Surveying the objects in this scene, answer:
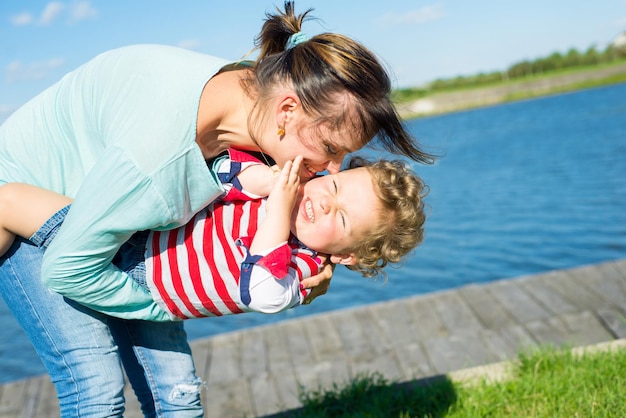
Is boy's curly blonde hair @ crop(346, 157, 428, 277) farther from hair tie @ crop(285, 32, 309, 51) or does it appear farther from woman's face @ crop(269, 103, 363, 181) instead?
hair tie @ crop(285, 32, 309, 51)

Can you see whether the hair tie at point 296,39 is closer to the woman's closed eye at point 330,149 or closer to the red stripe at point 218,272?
the woman's closed eye at point 330,149

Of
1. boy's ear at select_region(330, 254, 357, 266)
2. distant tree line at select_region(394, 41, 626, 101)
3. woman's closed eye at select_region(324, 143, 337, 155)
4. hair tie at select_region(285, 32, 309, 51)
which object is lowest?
distant tree line at select_region(394, 41, 626, 101)

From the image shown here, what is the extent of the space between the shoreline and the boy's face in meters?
45.7

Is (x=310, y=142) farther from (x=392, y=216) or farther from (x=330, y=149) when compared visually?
(x=392, y=216)

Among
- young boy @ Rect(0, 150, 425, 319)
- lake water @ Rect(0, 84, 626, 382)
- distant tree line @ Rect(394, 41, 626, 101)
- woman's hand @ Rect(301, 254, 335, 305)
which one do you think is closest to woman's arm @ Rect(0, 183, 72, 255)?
young boy @ Rect(0, 150, 425, 319)

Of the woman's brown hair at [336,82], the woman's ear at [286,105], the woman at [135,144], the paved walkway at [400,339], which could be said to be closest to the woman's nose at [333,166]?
the woman at [135,144]

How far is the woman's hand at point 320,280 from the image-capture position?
7.72ft

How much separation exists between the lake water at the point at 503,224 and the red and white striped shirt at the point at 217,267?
97 cm

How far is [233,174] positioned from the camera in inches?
90.8

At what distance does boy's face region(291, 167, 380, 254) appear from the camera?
240 centimetres

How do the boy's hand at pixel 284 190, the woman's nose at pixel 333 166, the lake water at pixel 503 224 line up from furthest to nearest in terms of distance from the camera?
the lake water at pixel 503 224 → the woman's nose at pixel 333 166 → the boy's hand at pixel 284 190

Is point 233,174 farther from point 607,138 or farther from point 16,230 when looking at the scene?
point 607,138

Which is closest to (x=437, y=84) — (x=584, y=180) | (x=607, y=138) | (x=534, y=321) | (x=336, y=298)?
(x=607, y=138)

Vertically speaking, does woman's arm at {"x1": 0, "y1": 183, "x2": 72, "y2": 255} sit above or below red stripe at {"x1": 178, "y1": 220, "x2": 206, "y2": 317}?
above
